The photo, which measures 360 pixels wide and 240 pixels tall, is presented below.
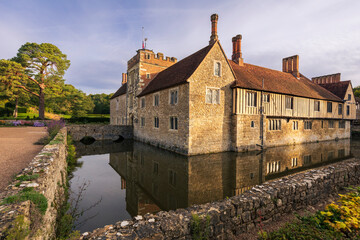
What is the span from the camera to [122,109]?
29.0 metres

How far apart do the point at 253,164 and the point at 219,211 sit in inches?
332

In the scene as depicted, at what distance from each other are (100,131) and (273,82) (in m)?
21.1

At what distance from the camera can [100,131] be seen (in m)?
21.9

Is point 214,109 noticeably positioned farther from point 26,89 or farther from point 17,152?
point 26,89

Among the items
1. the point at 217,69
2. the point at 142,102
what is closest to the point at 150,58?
the point at 142,102

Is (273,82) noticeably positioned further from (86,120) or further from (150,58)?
(86,120)

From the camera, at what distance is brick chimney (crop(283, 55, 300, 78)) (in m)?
23.6

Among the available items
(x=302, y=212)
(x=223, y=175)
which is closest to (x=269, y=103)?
(x=223, y=175)

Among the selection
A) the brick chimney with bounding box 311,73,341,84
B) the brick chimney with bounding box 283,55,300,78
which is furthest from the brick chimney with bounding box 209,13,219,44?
the brick chimney with bounding box 311,73,341,84

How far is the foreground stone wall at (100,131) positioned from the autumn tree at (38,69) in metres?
12.8

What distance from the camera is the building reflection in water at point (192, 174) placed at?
653 cm

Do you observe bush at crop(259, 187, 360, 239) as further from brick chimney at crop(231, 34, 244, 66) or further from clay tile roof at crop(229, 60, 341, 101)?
brick chimney at crop(231, 34, 244, 66)

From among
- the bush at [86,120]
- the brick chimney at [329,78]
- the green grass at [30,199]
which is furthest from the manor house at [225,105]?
the bush at [86,120]

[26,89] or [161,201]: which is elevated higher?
[26,89]
